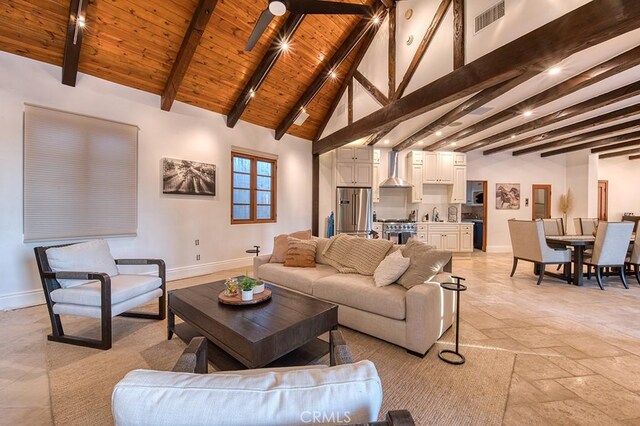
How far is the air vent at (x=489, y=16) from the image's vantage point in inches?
123

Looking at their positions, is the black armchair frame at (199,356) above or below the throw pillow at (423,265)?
below

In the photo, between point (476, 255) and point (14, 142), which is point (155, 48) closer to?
point (14, 142)

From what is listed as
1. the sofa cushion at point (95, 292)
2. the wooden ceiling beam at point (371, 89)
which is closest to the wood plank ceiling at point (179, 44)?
the wooden ceiling beam at point (371, 89)

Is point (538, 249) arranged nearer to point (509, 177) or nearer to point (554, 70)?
point (554, 70)

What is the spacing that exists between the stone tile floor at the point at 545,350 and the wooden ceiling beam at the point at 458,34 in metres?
3.05

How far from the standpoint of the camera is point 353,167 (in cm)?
704

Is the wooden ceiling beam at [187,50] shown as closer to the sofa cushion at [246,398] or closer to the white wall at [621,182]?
the sofa cushion at [246,398]

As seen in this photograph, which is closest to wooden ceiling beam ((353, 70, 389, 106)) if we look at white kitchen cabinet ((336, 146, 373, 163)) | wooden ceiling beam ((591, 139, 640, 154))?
white kitchen cabinet ((336, 146, 373, 163))

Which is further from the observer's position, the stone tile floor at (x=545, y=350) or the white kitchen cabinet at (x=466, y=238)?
the white kitchen cabinet at (x=466, y=238)

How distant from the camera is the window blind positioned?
3.49m

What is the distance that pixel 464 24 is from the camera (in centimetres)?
348

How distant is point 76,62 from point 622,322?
7.04 meters

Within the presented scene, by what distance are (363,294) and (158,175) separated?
390 centimetres

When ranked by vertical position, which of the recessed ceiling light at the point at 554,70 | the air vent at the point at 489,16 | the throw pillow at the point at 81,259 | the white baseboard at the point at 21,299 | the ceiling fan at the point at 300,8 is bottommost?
the white baseboard at the point at 21,299
